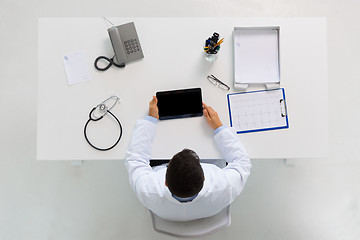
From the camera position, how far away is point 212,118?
1444mm

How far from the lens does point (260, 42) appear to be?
148cm

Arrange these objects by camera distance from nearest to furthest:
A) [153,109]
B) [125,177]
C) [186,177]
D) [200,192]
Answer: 1. [186,177]
2. [200,192]
3. [153,109]
4. [125,177]

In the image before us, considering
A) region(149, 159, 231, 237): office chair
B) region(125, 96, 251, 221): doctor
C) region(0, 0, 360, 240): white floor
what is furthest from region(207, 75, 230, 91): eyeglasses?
region(0, 0, 360, 240): white floor

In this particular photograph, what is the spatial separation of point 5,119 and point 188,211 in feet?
5.28

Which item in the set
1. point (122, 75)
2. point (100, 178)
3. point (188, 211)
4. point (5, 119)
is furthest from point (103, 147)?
point (5, 119)

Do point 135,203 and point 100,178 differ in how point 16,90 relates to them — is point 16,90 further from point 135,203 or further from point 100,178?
point 135,203

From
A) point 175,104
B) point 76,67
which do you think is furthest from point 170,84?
point 76,67

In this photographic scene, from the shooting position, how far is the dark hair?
1072 mm

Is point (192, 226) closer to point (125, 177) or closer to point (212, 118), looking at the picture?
point (212, 118)

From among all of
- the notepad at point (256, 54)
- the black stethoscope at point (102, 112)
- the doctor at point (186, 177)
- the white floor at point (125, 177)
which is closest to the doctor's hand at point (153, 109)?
the doctor at point (186, 177)

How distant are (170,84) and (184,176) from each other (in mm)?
556

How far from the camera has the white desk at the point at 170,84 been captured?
4.83ft

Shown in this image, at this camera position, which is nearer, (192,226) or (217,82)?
(192,226)

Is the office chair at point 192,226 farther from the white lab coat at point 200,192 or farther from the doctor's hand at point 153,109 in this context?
the doctor's hand at point 153,109
